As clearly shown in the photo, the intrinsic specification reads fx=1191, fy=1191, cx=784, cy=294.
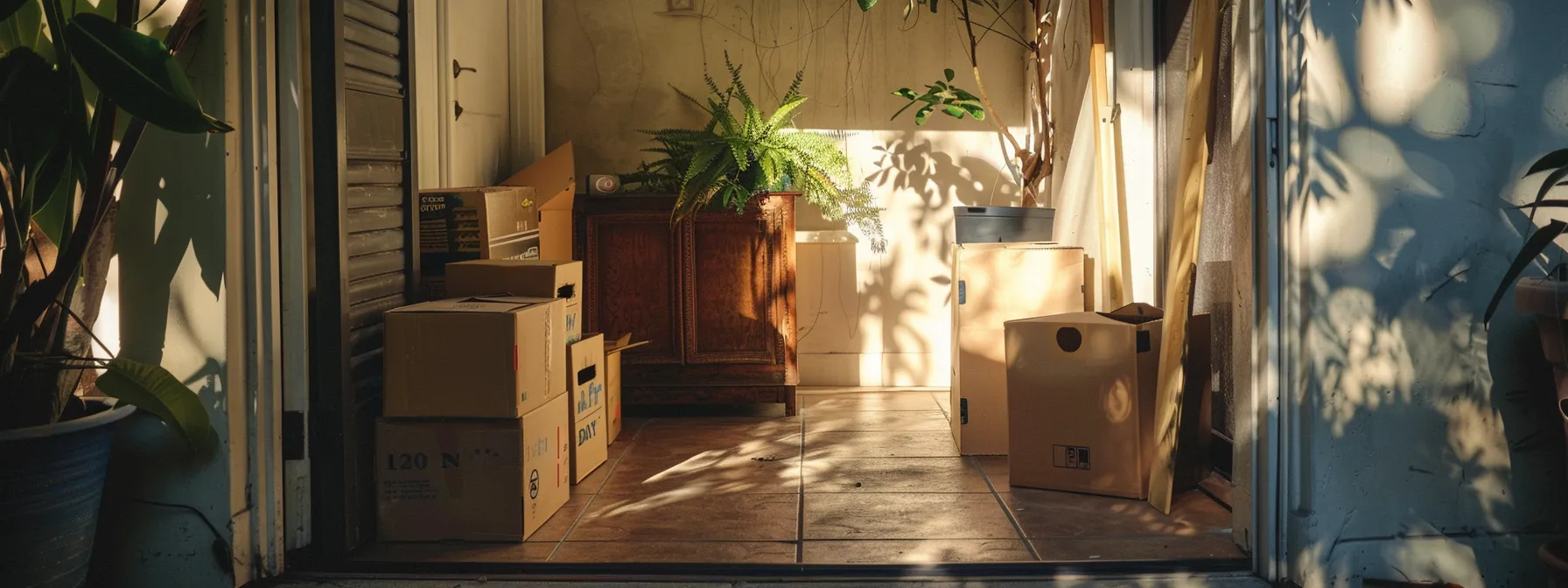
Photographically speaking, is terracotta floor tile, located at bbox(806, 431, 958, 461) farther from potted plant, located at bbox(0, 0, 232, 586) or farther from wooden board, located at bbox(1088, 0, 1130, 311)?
potted plant, located at bbox(0, 0, 232, 586)

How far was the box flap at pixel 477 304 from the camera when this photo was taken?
120 inches

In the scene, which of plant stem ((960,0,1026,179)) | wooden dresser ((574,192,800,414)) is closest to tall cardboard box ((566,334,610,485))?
wooden dresser ((574,192,800,414))

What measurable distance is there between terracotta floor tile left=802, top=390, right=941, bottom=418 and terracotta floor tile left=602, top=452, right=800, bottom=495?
948 millimetres

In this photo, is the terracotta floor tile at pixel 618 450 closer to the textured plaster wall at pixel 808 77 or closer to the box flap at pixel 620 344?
the box flap at pixel 620 344

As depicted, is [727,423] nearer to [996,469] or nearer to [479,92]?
[996,469]

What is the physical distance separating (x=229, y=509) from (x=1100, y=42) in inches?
125

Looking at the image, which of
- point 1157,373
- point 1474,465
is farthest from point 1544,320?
point 1157,373

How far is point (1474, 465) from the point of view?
264 centimetres

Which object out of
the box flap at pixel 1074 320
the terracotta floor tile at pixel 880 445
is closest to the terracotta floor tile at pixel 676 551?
the box flap at pixel 1074 320

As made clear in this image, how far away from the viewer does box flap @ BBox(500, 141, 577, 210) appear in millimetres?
4727

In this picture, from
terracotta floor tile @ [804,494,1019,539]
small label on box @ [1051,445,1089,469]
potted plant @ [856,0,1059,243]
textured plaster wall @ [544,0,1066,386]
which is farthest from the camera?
textured plaster wall @ [544,0,1066,386]

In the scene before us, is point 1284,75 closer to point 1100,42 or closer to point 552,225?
point 1100,42

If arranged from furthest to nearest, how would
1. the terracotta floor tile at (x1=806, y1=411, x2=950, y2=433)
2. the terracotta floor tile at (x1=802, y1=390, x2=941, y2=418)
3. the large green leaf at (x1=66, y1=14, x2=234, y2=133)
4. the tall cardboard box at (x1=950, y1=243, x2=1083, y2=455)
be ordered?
the terracotta floor tile at (x1=802, y1=390, x2=941, y2=418) → the terracotta floor tile at (x1=806, y1=411, x2=950, y2=433) → the tall cardboard box at (x1=950, y1=243, x2=1083, y2=455) → the large green leaf at (x1=66, y1=14, x2=234, y2=133)

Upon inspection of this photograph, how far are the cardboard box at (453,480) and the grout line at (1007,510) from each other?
4.24 feet
